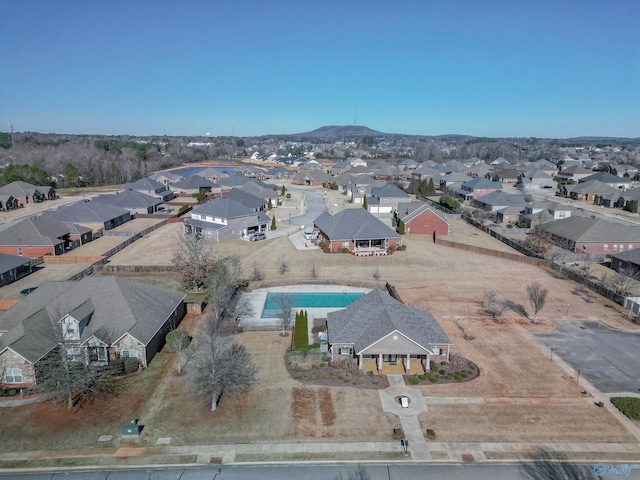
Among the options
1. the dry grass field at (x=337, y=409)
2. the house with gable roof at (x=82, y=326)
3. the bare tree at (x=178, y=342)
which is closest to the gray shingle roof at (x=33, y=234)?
the house with gable roof at (x=82, y=326)

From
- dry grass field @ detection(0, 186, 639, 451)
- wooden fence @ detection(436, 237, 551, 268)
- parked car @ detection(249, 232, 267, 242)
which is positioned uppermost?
parked car @ detection(249, 232, 267, 242)

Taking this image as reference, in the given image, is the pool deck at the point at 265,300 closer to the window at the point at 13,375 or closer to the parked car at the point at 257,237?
the window at the point at 13,375

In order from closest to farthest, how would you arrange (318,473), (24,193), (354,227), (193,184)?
(318,473)
(354,227)
(24,193)
(193,184)

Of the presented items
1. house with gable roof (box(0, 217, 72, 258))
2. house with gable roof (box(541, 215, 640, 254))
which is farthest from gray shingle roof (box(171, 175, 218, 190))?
house with gable roof (box(541, 215, 640, 254))

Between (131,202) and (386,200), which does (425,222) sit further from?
(131,202)

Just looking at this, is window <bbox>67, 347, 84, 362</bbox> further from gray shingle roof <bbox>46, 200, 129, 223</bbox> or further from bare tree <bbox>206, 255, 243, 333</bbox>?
gray shingle roof <bbox>46, 200, 129, 223</bbox>

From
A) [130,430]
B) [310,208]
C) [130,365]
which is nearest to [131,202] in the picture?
[310,208]
